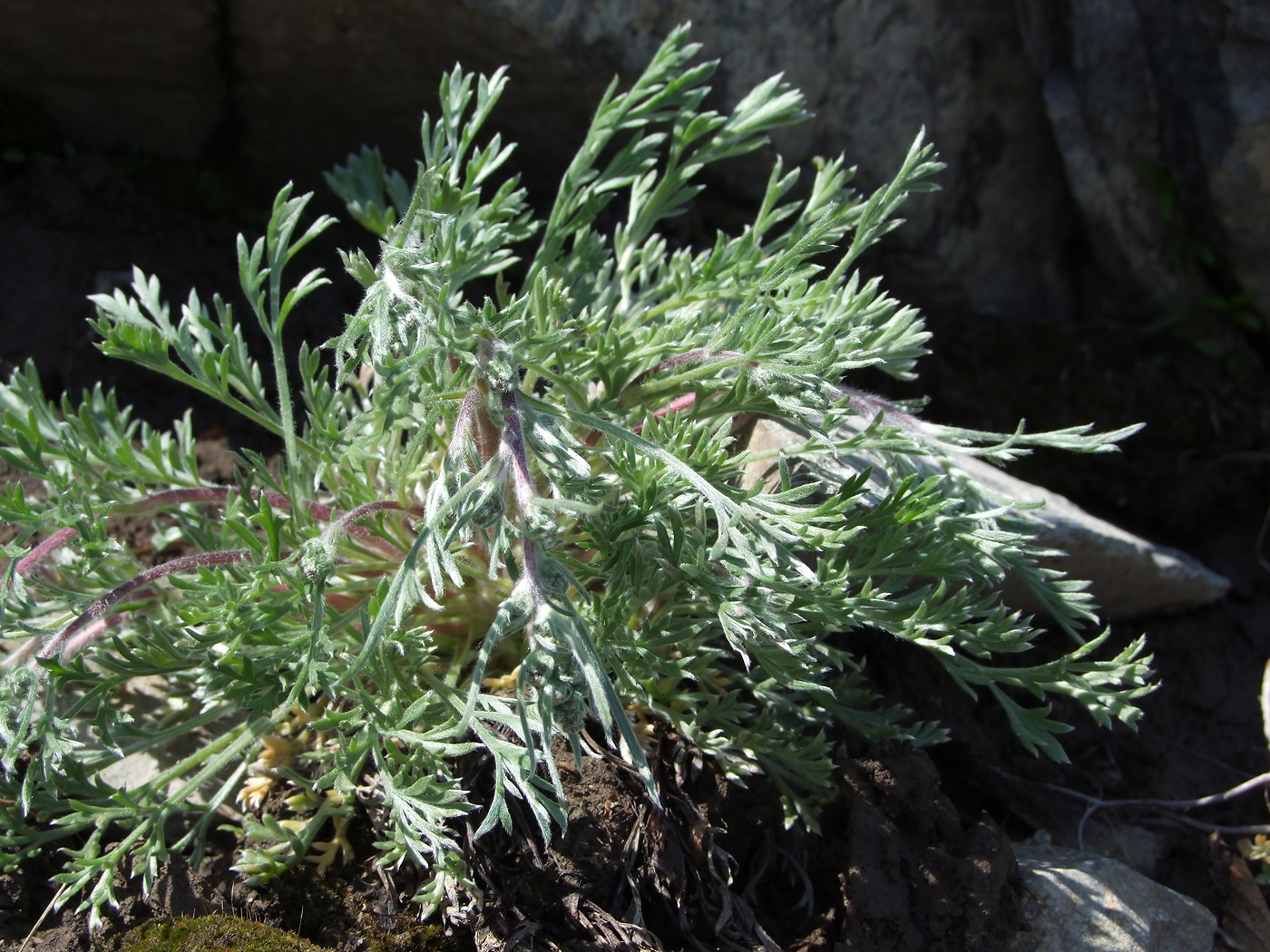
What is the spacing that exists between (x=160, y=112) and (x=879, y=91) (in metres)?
2.21

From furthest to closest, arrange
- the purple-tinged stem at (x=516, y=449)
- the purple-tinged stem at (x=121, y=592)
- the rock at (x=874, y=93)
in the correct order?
the rock at (x=874, y=93), the purple-tinged stem at (x=121, y=592), the purple-tinged stem at (x=516, y=449)

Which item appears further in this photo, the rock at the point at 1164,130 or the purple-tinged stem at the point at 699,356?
the rock at the point at 1164,130

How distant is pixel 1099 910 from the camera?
2219mm

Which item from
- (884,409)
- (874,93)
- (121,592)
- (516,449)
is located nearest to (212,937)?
(121,592)

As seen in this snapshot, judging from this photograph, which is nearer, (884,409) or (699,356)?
(699,356)

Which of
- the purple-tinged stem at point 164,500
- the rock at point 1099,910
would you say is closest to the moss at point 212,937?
the purple-tinged stem at point 164,500

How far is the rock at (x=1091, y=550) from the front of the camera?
2.63m

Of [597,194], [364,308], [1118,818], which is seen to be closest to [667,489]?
[364,308]

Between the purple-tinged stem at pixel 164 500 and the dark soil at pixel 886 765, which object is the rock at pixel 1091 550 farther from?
the purple-tinged stem at pixel 164 500

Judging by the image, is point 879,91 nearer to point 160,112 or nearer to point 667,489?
point 667,489

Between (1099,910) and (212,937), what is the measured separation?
1773 millimetres

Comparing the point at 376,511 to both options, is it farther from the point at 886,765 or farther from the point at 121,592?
the point at 886,765

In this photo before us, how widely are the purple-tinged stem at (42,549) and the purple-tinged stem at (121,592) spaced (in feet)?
0.46

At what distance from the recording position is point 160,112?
328 cm
